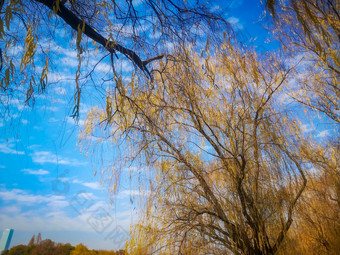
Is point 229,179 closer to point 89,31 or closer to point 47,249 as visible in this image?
point 89,31

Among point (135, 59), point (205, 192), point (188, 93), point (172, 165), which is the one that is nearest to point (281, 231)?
point (205, 192)

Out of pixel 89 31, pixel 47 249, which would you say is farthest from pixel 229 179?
pixel 47 249

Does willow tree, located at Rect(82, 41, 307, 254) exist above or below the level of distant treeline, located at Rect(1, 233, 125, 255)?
above

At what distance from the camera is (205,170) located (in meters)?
2.32

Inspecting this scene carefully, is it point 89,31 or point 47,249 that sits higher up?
point 89,31

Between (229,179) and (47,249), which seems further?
(47,249)

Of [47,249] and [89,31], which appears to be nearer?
[89,31]

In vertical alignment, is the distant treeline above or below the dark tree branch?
below

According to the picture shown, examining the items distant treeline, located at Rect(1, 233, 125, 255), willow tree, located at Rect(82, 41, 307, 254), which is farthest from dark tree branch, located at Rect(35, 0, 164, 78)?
distant treeline, located at Rect(1, 233, 125, 255)

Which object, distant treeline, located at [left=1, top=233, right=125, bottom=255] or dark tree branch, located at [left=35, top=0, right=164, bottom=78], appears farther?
distant treeline, located at [left=1, top=233, right=125, bottom=255]

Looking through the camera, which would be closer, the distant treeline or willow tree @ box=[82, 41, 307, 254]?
willow tree @ box=[82, 41, 307, 254]

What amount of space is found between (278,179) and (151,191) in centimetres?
118

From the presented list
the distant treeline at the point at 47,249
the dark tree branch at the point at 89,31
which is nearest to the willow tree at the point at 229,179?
the dark tree branch at the point at 89,31

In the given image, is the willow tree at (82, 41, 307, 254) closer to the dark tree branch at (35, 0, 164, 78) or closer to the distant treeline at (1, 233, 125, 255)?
the dark tree branch at (35, 0, 164, 78)
